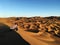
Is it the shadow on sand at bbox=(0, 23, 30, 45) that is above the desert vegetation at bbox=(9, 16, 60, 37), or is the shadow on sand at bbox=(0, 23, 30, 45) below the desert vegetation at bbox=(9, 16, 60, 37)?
above

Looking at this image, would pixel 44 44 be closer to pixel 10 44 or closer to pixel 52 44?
pixel 52 44

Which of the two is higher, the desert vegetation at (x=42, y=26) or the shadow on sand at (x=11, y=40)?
the shadow on sand at (x=11, y=40)

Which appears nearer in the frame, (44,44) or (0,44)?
(0,44)

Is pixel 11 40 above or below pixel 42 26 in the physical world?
above

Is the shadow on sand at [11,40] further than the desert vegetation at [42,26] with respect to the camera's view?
No

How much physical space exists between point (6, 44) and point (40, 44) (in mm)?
2589

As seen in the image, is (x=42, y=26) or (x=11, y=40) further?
(x=42, y=26)

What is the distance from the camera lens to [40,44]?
8.49 metres

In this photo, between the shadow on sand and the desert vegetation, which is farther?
the desert vegetation

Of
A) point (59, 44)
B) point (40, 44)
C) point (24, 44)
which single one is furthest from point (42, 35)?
point (24, 44)

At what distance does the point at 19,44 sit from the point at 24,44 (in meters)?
0.36

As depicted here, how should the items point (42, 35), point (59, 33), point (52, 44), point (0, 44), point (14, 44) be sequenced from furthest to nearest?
point (59, 33)
point (42, 35)
point (52, 44)
point (14, 44)
point (0, 44)

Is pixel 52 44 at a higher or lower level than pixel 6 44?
lower

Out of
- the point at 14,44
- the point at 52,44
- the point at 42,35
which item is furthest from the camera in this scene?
the point at 42,35
